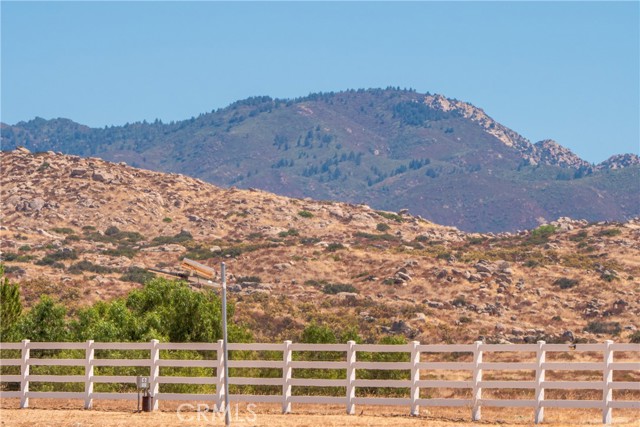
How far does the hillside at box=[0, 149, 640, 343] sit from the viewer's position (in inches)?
2958

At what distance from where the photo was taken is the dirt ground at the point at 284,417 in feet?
78.6

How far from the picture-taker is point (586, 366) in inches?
876

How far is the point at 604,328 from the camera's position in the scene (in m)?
71.9

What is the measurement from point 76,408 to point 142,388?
2805 millimetres

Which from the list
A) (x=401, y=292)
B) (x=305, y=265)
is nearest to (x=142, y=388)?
(x=401, y=292)

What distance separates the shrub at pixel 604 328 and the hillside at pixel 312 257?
198mm

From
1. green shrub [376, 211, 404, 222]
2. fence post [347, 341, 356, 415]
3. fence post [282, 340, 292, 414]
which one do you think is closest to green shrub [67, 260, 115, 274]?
green shrub [376, 211, 404, 222]

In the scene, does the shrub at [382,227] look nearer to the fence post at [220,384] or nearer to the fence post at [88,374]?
the fence post at [88,374]

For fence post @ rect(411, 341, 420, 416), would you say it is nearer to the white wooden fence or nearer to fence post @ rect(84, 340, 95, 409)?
the white wooden fence

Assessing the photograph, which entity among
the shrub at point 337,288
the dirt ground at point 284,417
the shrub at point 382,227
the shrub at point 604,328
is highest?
the shrub at point 382,227

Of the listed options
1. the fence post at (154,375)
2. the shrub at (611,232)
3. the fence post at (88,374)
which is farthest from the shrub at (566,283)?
the fence post at (154,375)

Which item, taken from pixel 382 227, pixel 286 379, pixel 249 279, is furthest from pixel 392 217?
pixel 286 379

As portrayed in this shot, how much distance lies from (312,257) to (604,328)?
29171mm

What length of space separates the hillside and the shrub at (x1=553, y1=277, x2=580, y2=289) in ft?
0.53
